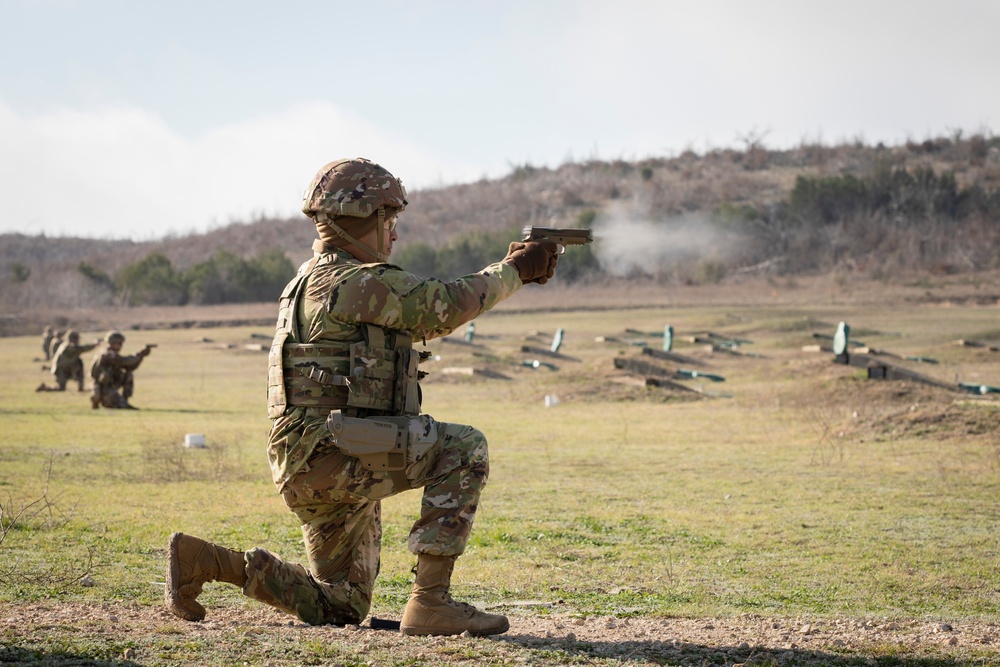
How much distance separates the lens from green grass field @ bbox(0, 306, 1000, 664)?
7.23 m

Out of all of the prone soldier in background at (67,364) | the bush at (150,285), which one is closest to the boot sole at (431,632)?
the prone soldier in background at (67,364)

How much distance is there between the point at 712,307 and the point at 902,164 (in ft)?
148

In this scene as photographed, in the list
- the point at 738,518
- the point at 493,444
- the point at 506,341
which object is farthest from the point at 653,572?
the point at 506,341

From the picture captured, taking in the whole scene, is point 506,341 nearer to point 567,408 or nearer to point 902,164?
point 567,408

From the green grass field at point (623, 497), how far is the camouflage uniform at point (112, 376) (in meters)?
0.62

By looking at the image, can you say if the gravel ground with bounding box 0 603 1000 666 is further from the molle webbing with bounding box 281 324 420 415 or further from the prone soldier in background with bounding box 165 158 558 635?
the molle webbing with bounding box 281 324 420 415

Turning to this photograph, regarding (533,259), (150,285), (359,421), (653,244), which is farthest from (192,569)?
(653,244)

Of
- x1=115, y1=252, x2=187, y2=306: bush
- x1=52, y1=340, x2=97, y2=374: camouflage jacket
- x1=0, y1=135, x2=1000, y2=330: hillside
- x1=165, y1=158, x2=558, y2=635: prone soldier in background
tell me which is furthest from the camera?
x1=115, y1=252, x2=187, y2=306: bush

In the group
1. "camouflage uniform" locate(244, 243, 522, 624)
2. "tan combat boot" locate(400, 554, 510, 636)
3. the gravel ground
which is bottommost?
the gravel ground

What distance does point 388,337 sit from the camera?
5.69 metres

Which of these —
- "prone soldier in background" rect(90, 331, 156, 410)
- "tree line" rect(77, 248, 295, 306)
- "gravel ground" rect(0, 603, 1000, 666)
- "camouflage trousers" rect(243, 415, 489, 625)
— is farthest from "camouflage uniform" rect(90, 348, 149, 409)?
"tree line" rect(77, 248, 295, 306)

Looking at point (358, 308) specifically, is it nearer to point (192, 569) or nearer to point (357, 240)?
point (357, 240)

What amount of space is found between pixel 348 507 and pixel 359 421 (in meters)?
0.70

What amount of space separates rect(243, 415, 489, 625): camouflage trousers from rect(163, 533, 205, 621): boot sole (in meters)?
0.28
